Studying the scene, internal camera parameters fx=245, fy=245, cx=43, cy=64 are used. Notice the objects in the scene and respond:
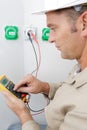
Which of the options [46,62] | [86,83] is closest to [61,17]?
[86,83]

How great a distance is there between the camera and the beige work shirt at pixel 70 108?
87cm

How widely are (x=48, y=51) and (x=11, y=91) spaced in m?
0.41

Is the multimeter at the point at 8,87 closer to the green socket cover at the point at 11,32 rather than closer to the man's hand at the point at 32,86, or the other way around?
the man's hand at the point at 32,86

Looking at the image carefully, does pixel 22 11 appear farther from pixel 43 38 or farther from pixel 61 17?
pixel 61 17

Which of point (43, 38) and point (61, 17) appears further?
point (43, 38)

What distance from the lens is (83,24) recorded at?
3.09ft

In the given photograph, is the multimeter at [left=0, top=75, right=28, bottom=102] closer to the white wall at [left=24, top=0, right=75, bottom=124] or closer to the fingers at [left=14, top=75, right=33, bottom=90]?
the fingers at [left=14, top=75, right=33, bottom=90]

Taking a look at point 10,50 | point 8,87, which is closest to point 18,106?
point 8,87

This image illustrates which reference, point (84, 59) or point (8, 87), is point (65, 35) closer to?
point (84, 59)

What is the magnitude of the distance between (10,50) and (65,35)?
1.76ft

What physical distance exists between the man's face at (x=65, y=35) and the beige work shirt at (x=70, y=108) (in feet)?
0.34

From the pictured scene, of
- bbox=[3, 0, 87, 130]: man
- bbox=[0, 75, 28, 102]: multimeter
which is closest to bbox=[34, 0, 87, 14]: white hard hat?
bbox=[3, 0, 87, 130]: man

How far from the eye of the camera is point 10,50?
1.46 meters

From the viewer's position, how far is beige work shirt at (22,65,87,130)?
34.4 inches
